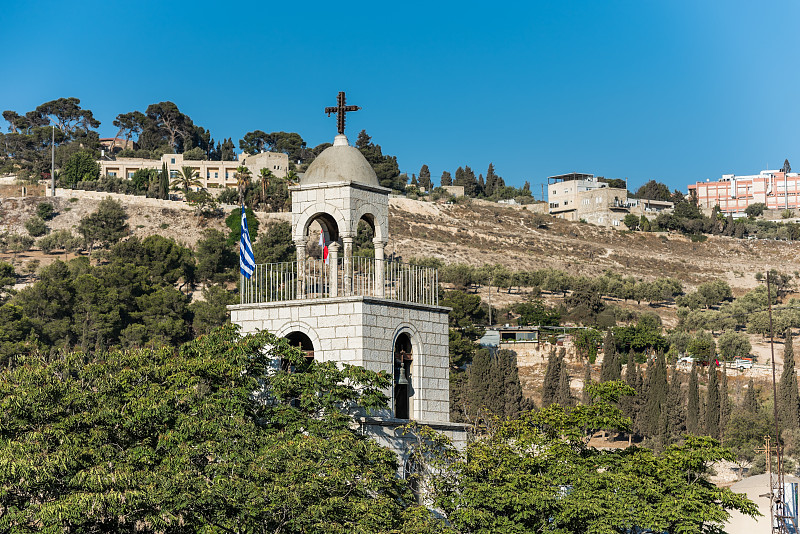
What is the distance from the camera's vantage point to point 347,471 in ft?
62.6

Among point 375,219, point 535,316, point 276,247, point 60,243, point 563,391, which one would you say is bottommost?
point 563,391

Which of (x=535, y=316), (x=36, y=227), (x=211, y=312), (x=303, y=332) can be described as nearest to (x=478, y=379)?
(x=211, y=312)

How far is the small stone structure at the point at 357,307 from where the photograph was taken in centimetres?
2233

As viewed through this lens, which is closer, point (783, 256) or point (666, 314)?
point (666, 314)

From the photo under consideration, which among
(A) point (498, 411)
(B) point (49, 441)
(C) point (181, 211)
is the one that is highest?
(C) point (181, 211)

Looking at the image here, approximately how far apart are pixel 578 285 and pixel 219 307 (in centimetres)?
4240

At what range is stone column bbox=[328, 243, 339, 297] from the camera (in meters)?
23.1

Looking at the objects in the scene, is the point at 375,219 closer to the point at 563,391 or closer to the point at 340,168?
the point at 340,168

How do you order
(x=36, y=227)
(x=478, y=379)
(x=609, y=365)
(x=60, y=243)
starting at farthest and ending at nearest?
1. (x=36, y=227)
2. (x=60, y=243)
3. (x=609, y=365)
4. (x=478, y=379)

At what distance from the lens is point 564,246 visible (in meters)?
140

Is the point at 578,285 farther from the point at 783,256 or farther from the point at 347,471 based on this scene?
the point at 347,471

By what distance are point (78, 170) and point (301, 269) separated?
125270mm

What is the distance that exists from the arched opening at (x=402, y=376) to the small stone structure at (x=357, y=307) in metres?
0.02

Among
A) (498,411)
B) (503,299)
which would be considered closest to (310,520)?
(498,411)
